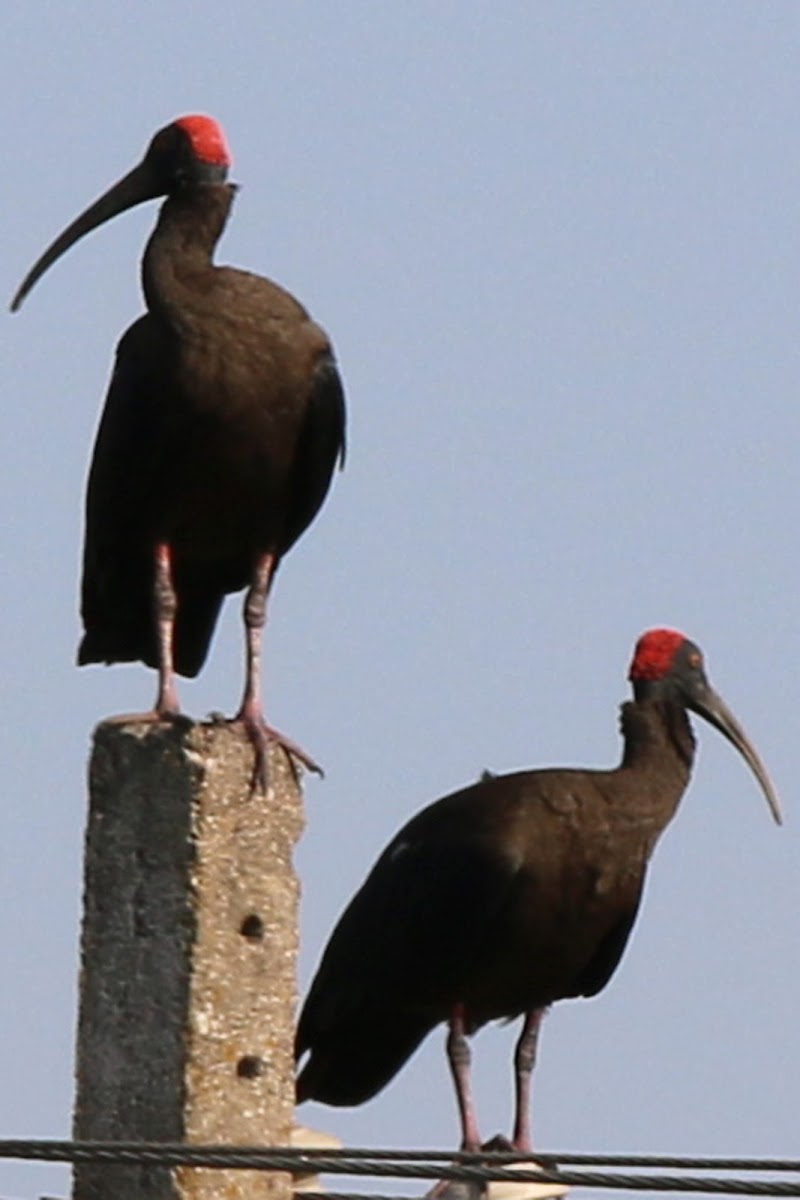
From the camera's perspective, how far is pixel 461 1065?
41.6ft

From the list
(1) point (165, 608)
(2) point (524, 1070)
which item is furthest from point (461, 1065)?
(1) point (165, 608)

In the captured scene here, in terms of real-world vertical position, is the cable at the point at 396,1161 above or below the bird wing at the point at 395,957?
below

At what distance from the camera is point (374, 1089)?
12.6m

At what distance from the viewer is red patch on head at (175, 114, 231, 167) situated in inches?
398

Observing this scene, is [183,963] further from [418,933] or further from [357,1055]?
[357,1055]

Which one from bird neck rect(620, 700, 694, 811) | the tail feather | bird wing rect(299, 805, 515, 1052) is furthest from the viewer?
bird neck rect(620, 700, 694, 811)

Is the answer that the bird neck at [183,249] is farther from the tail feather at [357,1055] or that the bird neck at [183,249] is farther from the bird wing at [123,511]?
the tail feather at [357,1055]

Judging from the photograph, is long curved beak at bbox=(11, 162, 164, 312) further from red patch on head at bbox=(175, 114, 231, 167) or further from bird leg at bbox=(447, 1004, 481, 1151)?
bird leg at bbox=(447, 1004, 481, 1151)

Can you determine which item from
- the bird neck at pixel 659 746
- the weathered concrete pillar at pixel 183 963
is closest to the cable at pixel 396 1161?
the weathered concrete pillar at pixel 183 963

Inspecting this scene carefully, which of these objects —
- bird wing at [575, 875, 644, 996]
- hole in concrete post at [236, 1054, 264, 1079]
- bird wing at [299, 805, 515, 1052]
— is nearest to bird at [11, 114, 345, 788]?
hole in concrete post at [236, 1054, 264, 1079]

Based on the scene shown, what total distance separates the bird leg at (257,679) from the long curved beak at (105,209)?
1126mm

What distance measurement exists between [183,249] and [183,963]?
260 cm

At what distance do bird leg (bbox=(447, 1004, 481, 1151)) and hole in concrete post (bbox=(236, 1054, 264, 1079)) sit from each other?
4.34 meters

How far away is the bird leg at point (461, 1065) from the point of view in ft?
41.1
